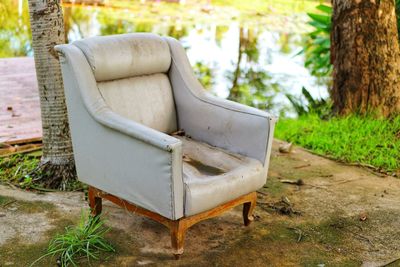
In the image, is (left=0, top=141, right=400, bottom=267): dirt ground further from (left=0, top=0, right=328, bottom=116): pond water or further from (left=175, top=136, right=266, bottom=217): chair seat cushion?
(left=0, top=0, right=328, bottom=116): pond water

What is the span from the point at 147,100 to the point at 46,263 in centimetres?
103

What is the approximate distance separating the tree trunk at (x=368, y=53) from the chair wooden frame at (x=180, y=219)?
2204 millimetres

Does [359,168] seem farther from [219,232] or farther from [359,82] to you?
[219,232]

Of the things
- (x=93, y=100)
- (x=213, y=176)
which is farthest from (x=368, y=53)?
(x=93, y=100)

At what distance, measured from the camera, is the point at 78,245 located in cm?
292

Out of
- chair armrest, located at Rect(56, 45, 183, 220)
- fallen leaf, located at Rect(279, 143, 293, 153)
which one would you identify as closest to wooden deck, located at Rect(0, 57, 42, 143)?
chair armrest, located at Rect(56, 45, 183, 220)

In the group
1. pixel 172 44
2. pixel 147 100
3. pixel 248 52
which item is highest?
pixel 172 44

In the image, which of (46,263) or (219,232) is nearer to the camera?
(46,263)

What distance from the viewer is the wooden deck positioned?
446 centimetres

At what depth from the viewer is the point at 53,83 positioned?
11.7 feet

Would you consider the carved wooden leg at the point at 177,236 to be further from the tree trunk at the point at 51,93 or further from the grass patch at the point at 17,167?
the grass patch at the point at 17,167

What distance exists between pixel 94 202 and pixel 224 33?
21.7 feet

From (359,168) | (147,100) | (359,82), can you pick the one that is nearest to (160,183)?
(147,100)

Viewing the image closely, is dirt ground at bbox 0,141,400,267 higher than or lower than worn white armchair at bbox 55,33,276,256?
lower
